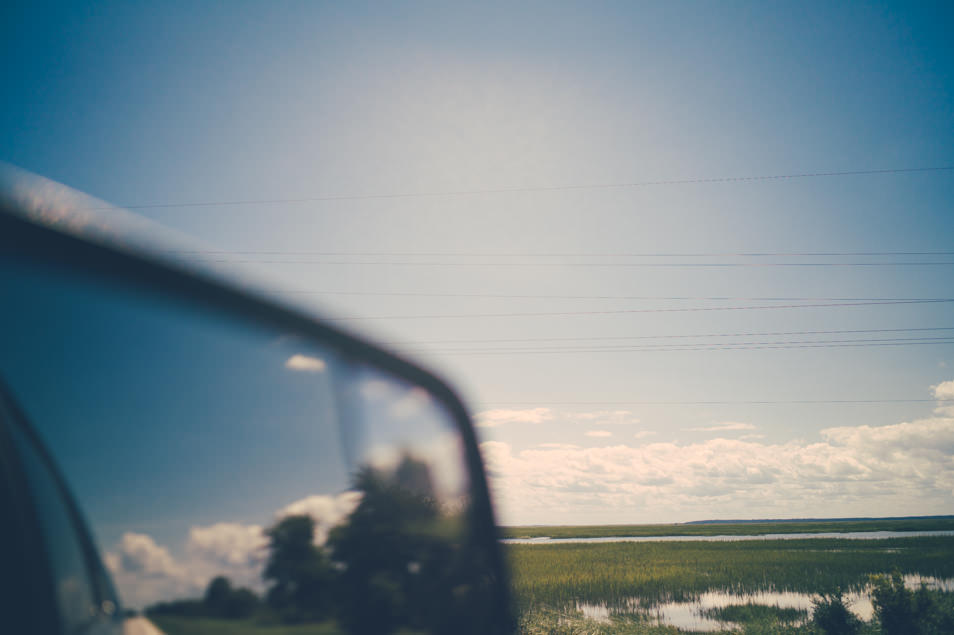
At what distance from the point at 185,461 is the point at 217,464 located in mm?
95

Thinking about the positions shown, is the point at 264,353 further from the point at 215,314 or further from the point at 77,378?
the point at 77,378

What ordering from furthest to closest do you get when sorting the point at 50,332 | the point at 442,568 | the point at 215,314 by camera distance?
the point at 442,568, the point at 215,314, the point at 50,332

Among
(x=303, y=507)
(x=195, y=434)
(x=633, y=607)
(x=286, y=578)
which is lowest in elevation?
(x=633, y=607)

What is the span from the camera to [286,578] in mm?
1611

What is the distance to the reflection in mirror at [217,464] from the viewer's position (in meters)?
1.45

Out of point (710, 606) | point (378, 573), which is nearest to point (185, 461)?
point (378, 573)

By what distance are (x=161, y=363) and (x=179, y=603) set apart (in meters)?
0.68

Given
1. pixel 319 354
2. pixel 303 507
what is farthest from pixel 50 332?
pixel 319 354

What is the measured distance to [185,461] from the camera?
1.58 metres

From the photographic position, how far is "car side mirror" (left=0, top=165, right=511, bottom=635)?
4.66 ft

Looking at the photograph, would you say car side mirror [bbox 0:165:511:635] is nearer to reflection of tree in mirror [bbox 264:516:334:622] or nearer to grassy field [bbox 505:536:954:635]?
reflection of tree in mirror [bbox 264:516:334:622]

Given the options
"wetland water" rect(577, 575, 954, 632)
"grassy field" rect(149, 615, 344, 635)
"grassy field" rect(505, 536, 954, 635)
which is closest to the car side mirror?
"grassy field" rect(149, 615, 344, 635)

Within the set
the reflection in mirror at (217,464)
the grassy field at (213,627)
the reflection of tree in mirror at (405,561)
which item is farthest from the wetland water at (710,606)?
the grassy field at (213,627)

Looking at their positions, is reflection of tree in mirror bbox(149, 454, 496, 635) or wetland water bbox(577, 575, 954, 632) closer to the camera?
reflection of tree in mirror bbox(149, 454, 496, 635)
